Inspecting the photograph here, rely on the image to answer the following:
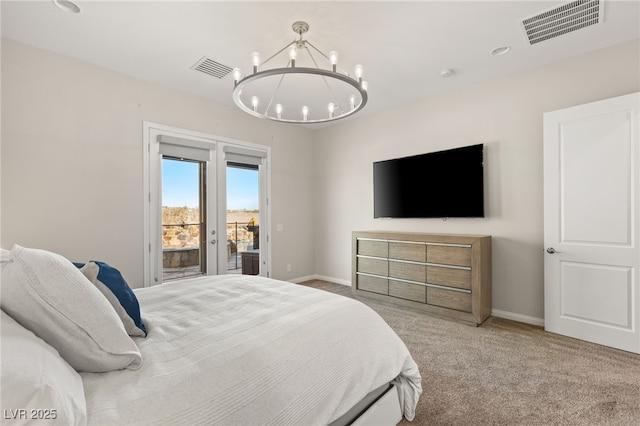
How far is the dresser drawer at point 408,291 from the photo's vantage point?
3.74 metres

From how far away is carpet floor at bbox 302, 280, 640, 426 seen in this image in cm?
187

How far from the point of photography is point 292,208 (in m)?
5.35

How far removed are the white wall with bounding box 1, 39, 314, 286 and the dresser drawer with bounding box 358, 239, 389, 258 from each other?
2.80 metres

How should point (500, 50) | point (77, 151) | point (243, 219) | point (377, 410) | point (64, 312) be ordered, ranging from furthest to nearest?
point (243, 219), point (77, 151), point (500, 50), point (377, 410), point (64, 312)

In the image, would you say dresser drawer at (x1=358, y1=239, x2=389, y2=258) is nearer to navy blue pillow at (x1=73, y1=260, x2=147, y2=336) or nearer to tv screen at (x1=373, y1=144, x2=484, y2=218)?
tv screen at (x1=373, y1=144, x2=484, y2=218)

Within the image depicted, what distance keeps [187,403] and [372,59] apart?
10.9 feet

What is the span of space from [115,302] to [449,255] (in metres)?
3.27

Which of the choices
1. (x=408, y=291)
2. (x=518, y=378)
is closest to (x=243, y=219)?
(x=408, y=291)

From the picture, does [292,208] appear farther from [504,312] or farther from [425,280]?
[504,312]

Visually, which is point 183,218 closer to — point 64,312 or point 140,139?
point 140,139

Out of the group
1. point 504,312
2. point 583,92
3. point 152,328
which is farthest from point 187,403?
point 583,92

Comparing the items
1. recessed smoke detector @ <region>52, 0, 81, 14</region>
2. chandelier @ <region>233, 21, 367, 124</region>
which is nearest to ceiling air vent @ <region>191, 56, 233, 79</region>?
chandelier @ <region>233, 21, 367, 124</region>

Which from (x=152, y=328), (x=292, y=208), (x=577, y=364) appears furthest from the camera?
(x=292, y=208)

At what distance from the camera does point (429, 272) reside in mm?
3688
